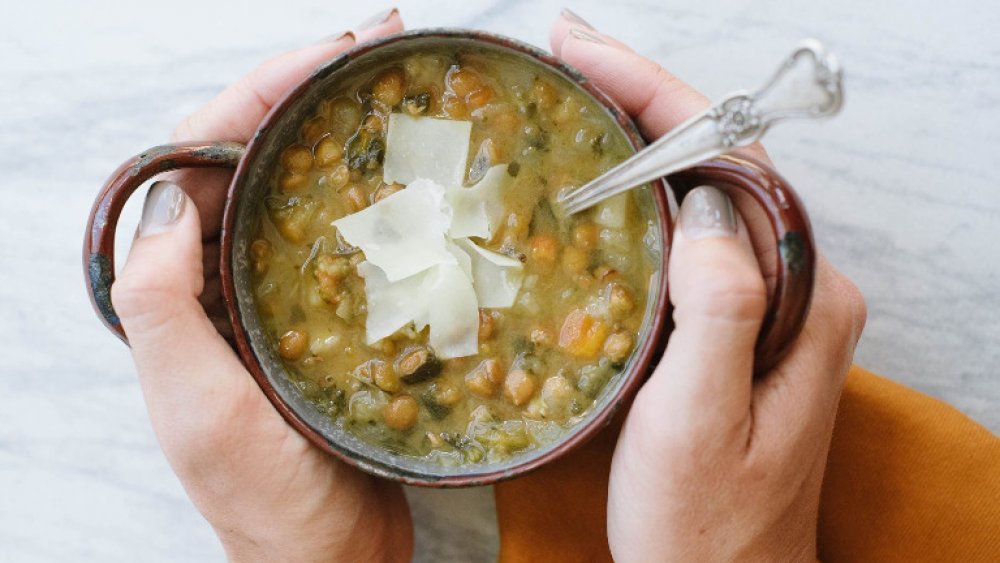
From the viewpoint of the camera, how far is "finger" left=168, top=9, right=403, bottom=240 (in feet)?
6.66

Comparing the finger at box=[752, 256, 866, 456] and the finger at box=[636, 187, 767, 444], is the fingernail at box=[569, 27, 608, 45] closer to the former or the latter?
the finger at box=[636, 187, 767, 444]

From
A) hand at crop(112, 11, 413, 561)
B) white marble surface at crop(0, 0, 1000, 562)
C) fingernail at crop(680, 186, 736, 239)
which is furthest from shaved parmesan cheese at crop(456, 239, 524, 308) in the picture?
white marble surface at crop(0, 0, 1000, 562)

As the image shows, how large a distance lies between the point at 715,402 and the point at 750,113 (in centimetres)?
53

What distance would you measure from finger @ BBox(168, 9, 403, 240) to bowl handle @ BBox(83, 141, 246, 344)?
0.16 m

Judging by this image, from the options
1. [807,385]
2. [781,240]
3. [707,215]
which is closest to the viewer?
[781,240]

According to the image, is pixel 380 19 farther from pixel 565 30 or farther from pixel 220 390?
pixel 220 390

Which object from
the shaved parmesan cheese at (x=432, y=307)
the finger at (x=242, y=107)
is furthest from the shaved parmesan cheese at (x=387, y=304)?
the finger at (x=242, y=107)

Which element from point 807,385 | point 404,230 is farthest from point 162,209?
point 807,385

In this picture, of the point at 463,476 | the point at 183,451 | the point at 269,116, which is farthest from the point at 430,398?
the point at 269,116

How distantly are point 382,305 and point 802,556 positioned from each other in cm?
109

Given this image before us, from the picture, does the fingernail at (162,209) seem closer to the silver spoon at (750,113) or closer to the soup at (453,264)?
the soup at (453,264)

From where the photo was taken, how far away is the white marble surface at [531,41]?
7.88 ft

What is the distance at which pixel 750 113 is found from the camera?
1.49 m

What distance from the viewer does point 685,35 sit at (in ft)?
7.93
